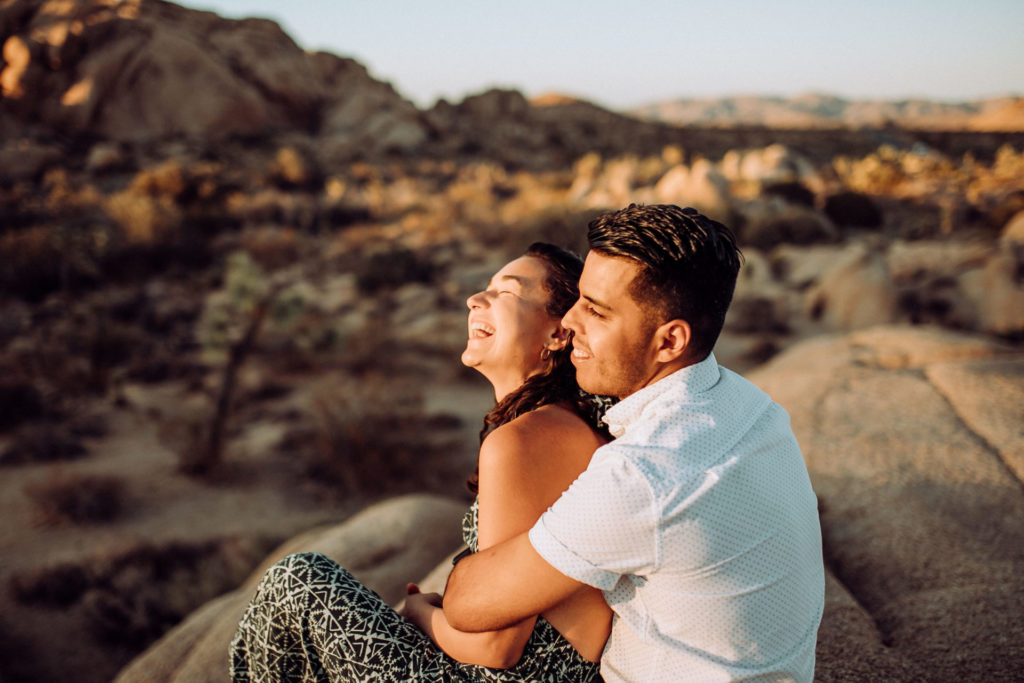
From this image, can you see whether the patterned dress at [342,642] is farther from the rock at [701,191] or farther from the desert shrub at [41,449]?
the rock at [701,191]

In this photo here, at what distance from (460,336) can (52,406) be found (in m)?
5.62

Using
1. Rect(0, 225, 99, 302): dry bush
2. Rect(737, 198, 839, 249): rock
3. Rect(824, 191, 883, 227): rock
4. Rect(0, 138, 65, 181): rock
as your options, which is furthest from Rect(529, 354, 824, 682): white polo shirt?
Rect(824, 191, 883, 227): rock

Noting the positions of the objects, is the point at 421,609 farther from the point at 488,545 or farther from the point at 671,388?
the point at 671,388

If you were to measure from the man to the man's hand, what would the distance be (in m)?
0.43

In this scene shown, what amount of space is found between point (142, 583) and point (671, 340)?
477 centimetres

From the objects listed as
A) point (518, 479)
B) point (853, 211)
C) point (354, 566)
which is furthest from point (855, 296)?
A: point (518, 479)

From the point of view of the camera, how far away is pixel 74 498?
214 inches

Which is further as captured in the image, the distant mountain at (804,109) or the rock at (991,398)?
the distant mountain at (804,109)

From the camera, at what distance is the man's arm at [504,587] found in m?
1.25

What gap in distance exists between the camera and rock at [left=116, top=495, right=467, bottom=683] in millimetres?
2980

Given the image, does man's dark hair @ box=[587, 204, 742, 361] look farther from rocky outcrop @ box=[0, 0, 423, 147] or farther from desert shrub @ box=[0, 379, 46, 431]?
desert shrub @ box=[0, 379, 46, 431]

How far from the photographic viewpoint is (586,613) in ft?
4.96

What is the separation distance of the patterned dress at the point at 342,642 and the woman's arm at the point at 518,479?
0.37 feet

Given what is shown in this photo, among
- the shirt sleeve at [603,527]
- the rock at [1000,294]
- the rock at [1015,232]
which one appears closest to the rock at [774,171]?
the rock at [1015,232]
